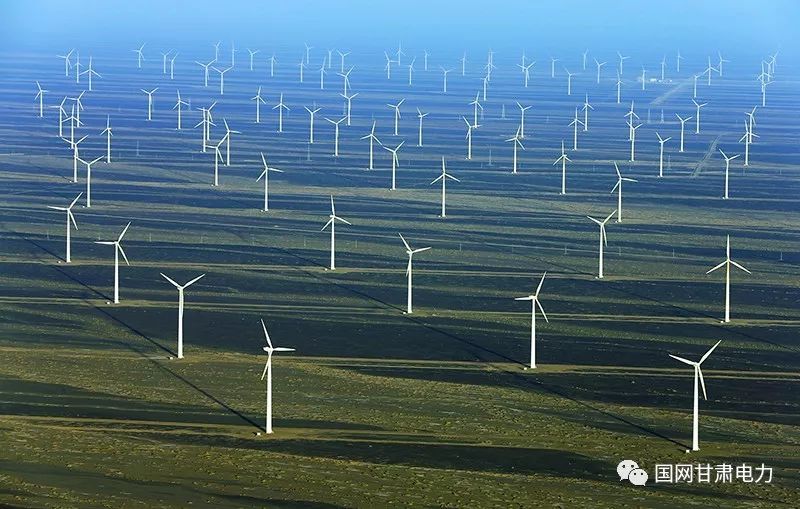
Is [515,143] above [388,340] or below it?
above

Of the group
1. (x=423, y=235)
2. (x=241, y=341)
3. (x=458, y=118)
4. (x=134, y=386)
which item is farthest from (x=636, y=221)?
(x=458, y=118)

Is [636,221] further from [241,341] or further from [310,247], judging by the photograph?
[241,341]

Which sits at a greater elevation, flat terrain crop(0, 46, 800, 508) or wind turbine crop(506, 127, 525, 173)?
wind turbine crop(506, 127, 525, 173)

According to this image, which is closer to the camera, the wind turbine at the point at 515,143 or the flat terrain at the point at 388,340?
the flat terrain at the point at 388,340

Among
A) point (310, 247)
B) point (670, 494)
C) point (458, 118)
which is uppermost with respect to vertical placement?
point (458, 118)

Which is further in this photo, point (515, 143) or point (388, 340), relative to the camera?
point (515, 143)

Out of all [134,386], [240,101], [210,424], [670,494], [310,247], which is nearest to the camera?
[670,494]

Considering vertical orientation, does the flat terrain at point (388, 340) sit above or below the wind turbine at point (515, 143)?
below

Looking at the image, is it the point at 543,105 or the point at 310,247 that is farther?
the point at 543,105
